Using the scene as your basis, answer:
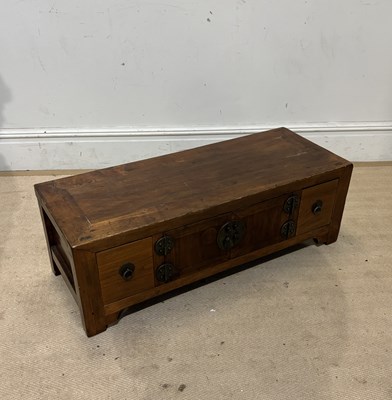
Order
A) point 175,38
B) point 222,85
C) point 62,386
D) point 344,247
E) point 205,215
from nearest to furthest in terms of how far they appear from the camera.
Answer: point 62,386 < point 205,215 < point 344,247 < point 175,38 < point 222,85

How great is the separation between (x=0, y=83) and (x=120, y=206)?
1054 millimetres

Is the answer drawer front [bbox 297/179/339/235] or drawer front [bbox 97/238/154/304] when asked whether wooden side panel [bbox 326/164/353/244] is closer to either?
drawer front [bbox 297/179/339/235]

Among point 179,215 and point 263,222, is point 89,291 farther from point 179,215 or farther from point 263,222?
point 263,222

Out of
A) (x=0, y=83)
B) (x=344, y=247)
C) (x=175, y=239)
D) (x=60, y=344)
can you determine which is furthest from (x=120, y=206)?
(x=0, y=83)

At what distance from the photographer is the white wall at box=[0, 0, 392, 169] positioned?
188 centimetres

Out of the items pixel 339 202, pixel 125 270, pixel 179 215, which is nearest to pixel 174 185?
pixel 179 215

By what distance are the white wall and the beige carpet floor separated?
25.6 inches

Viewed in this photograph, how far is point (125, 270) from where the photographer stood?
4.16 feet

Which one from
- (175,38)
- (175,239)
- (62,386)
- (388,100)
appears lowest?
(62,386)

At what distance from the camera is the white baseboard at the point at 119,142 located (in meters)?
2.10

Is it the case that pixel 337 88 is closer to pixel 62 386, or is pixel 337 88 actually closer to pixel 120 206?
pixel 120 206

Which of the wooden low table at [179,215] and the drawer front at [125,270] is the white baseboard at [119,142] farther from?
the drawer front at [125,270]

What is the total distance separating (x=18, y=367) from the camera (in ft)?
4.09

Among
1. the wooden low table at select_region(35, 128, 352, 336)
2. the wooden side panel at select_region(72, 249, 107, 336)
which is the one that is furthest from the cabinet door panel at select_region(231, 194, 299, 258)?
the wooden side panel at select_region(72, 249, 107, 336)
